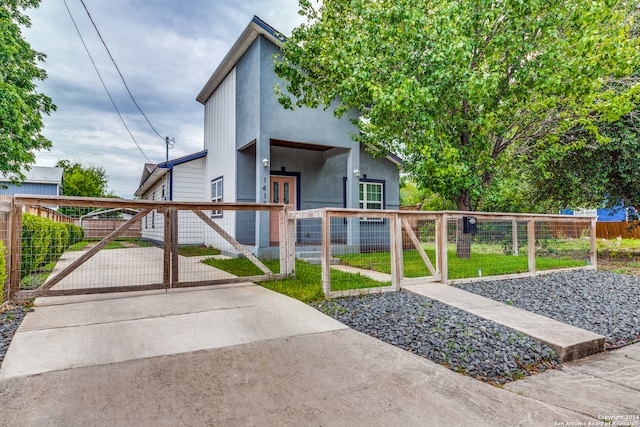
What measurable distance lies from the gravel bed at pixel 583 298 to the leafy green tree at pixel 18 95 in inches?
472

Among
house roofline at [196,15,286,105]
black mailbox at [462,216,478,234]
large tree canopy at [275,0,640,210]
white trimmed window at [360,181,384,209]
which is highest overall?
house roofline at [196,15,286,105]

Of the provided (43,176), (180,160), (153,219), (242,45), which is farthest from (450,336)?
(43,176)

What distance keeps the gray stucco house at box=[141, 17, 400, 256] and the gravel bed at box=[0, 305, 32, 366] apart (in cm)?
519

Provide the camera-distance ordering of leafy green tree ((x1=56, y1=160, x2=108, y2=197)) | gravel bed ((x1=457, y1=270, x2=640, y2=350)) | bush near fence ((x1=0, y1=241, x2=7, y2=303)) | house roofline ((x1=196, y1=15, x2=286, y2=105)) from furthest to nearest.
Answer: leafy green tree ((x1=56, y1=160, x2=108, y2=197))
house roofline ((x1=196, y1=15, x2=286, y2=105))
gravel bed ((x1=457, y1=270, x2=640, y2=350))
bush near fence ((x1=0, y1=241, x2=7, y2=303))

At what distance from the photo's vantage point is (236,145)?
989 centimetres

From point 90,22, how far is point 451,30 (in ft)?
29.2

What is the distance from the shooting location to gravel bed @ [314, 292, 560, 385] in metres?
2.94

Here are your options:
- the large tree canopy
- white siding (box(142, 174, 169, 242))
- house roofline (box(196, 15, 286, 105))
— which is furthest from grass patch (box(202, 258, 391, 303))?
white siding (box(142, 174, 169, 242))

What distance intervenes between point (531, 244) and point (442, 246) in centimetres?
221

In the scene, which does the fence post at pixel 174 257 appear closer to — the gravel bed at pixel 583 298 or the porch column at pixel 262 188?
the porch column at pixel 262 188

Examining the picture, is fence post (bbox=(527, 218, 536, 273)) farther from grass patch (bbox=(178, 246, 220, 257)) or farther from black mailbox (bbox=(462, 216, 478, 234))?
grass patch (bbox=(178, 246, 220, 257))

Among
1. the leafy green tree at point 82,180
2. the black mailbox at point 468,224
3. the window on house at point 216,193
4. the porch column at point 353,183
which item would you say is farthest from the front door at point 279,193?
the leafy green tree at point 82,180

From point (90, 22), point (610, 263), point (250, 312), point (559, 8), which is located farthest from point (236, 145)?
point (610, 263)

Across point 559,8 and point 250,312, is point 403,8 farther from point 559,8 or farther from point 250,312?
point 250,312
